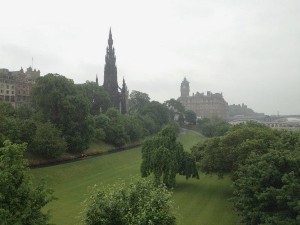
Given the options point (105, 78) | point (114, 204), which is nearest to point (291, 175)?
point (114, 204)

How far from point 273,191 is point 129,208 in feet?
31.8

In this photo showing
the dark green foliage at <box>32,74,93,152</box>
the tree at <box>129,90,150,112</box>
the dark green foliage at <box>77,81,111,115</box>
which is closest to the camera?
the dark green foliage at <box>32,74,93,152</box>

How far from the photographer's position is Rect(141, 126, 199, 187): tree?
3538 cm

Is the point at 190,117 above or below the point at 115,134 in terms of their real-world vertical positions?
above

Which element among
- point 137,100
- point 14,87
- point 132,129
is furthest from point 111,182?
point 137,100

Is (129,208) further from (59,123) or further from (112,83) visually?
(112,83)

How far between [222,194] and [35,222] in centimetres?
2327

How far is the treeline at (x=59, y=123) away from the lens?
4316 cm

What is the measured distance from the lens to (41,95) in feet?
178

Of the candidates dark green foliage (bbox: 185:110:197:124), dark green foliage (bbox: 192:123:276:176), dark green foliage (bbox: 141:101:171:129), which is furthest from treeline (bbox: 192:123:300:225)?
dark green foliage (bbox: 185:110:197:124)

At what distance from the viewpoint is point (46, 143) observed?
44.3m

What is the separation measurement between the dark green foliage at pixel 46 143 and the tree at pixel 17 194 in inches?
1116

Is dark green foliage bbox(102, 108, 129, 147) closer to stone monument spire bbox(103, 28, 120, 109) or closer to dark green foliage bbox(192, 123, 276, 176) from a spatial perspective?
dark green foliage bbox(192, 123, 276, 176)

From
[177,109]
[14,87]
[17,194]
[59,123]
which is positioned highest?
[14,87]
